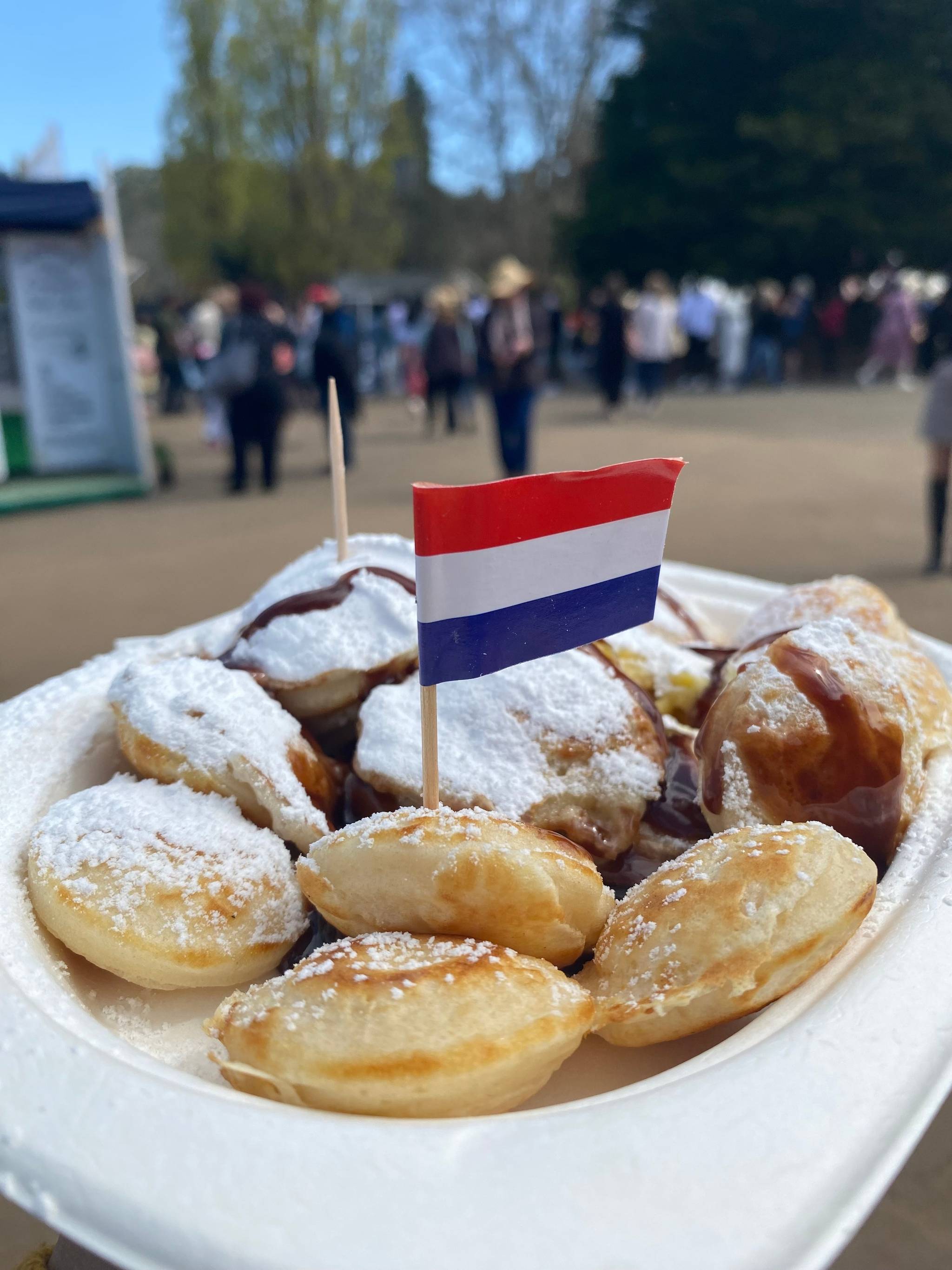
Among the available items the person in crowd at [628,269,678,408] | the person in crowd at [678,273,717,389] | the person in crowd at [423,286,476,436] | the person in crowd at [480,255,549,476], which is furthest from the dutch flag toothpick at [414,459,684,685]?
the person in crowd at [678,273,717,389]

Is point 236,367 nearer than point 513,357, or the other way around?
point 513,357

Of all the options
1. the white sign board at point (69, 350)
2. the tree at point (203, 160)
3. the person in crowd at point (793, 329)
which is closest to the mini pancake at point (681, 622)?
the white sign board at point (69, 350)

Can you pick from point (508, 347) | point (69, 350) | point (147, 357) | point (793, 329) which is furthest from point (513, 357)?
point (793, 329)

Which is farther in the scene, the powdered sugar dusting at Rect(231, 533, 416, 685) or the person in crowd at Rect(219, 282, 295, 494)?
the person in crowd at Rect(219, 282, 295, 494)

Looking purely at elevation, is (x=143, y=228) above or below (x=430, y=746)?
above

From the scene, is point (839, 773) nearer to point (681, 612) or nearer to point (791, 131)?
point (681, 612)

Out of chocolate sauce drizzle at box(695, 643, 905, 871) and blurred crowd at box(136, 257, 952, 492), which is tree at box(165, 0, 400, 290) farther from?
chocolate sauce drizzle at box(695, 643, 905, 871)

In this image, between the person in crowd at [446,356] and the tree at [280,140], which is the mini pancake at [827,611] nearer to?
the person in crowd at [446,356]
